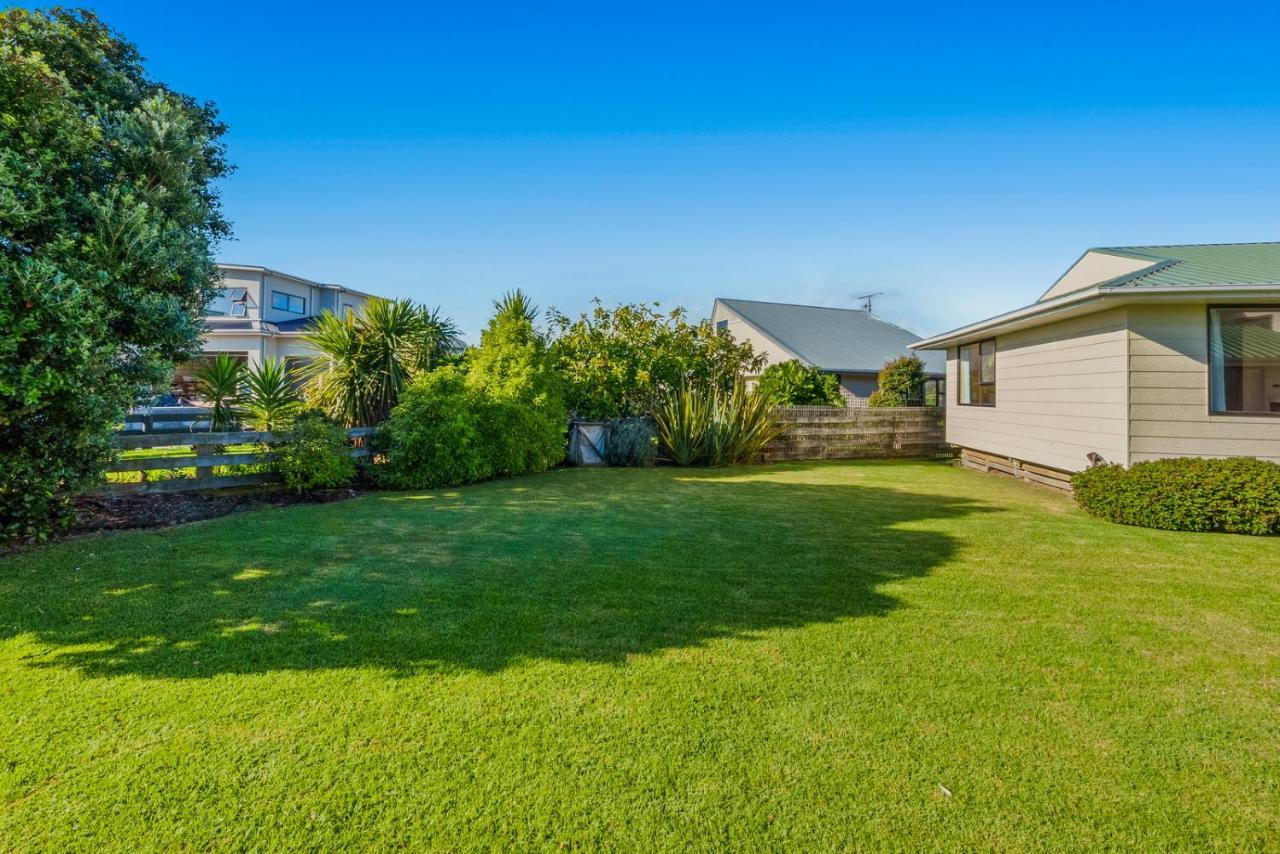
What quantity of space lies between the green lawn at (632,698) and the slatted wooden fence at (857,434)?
7.83 m

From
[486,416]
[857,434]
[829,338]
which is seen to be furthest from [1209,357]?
[829,338]

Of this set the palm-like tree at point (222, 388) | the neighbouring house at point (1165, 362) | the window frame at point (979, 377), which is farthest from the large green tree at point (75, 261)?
the window frame at point (979, 377)

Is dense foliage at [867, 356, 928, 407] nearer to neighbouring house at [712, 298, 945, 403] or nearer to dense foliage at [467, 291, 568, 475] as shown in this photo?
A: neighbouring house at [712, 298, 945, 403]

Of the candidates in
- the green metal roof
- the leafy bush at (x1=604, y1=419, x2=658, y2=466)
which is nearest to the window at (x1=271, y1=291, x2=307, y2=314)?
the leafy bush at (x1=604, y1=419, x2=658, y2=466)

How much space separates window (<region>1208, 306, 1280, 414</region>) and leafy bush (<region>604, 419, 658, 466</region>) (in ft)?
26.4

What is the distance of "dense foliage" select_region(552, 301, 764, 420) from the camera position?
38.6ft

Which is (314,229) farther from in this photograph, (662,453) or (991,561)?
(991,561)

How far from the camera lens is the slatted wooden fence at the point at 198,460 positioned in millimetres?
6512

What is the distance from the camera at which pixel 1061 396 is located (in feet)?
28.8

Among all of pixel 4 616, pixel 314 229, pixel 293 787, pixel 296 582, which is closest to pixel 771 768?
pixel 293 787

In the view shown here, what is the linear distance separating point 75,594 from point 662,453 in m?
9.25

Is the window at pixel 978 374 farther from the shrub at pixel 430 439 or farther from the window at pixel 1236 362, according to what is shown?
the shrub at pixel 430 439

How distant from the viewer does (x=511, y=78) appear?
1005 centimetres

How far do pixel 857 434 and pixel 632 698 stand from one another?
11.8 m
